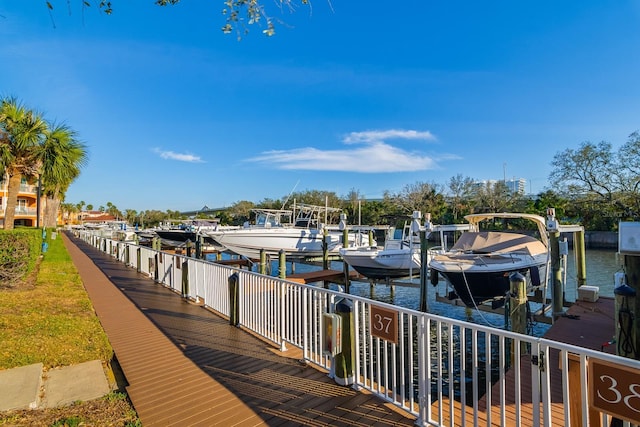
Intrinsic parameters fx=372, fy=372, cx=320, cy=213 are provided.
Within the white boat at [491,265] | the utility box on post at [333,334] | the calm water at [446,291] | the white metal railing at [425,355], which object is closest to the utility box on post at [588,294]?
the white boat at [491,265]

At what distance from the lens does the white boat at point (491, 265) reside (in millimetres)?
10383

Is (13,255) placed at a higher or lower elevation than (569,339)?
higher

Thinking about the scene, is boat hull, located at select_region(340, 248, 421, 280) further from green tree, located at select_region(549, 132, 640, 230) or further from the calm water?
green tree, located at select_region(549, 132, 640, 230)

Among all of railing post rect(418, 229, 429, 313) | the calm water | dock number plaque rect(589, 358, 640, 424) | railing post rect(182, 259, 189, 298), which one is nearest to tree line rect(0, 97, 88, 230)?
railing post rect(182, 259, 189, 298)

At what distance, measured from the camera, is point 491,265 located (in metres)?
10.4

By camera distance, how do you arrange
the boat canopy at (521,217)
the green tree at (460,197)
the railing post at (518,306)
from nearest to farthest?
the railing post at (518,306), the boat canopy at (521,217), the green tree at (460,197)

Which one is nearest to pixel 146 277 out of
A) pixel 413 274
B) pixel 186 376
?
pixel 186 376

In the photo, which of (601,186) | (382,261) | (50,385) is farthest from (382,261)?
(601,186)

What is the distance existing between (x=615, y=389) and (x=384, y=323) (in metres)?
1.97

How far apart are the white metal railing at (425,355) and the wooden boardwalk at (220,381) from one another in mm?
262

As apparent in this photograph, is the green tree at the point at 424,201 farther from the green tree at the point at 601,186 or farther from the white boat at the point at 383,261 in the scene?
the white boat at the point at 383,261

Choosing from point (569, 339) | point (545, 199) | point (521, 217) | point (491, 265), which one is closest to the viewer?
point (569, 339)

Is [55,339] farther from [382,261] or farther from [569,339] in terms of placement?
[382,261]

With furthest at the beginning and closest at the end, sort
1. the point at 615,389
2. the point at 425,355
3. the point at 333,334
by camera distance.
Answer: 1. the point at 333,334
2. the point at 425,355
3. the point at 615,389
